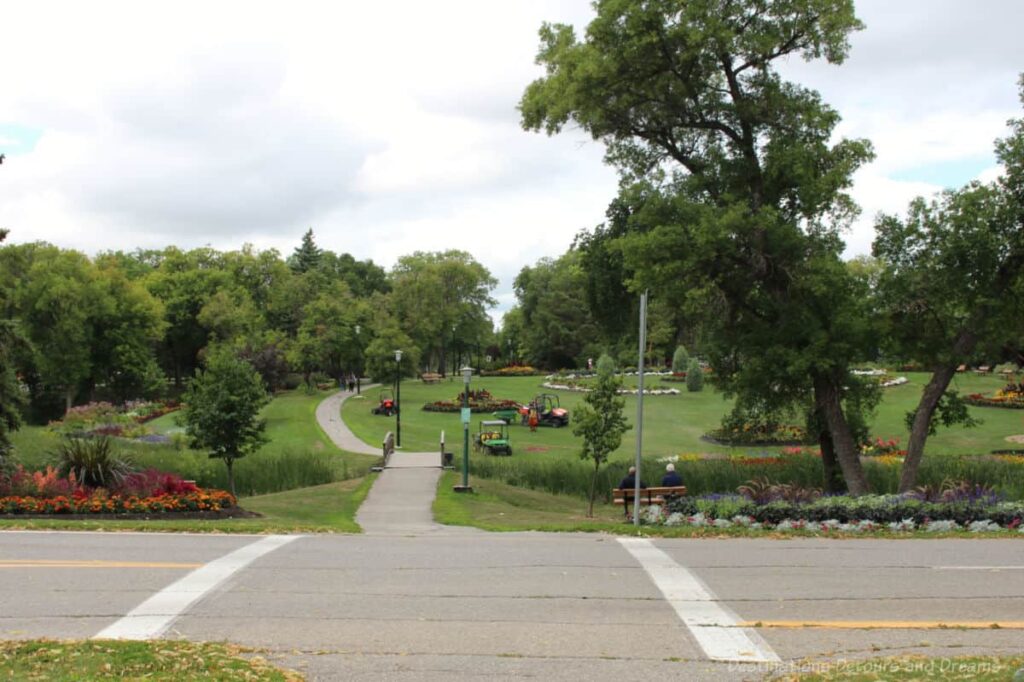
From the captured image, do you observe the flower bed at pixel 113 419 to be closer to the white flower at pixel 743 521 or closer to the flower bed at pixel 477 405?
the flower bed at pixel 477 405

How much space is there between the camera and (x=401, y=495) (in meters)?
24.0

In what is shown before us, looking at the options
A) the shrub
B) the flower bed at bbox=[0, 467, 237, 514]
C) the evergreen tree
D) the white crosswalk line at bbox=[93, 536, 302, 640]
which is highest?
the evergreen tree

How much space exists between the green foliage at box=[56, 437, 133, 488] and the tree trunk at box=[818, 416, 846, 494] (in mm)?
18192

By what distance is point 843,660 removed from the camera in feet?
23.6

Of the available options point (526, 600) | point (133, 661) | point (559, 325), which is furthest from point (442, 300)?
point (133, 661)

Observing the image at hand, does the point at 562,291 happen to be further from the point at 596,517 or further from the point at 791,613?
the point at 791,613

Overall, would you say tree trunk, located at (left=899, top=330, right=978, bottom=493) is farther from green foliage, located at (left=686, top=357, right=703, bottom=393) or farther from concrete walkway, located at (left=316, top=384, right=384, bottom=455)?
green foliage, located at (left=686, top=357, right=703, bottom=393)

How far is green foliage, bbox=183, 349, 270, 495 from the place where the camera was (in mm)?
23969

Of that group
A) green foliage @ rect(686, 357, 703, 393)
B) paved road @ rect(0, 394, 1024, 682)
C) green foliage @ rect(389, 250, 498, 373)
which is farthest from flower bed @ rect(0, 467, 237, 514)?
green foliage @ rect(389, 250, 498, 373)

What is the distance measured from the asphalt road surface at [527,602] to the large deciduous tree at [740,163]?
28.5ft

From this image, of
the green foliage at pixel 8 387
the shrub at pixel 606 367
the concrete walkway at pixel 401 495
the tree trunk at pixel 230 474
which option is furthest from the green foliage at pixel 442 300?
the green foliage at pixel 8 387

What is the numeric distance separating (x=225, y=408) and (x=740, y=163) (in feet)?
50.8

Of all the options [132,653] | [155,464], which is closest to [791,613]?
[132,653]

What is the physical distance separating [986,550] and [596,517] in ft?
32.3
